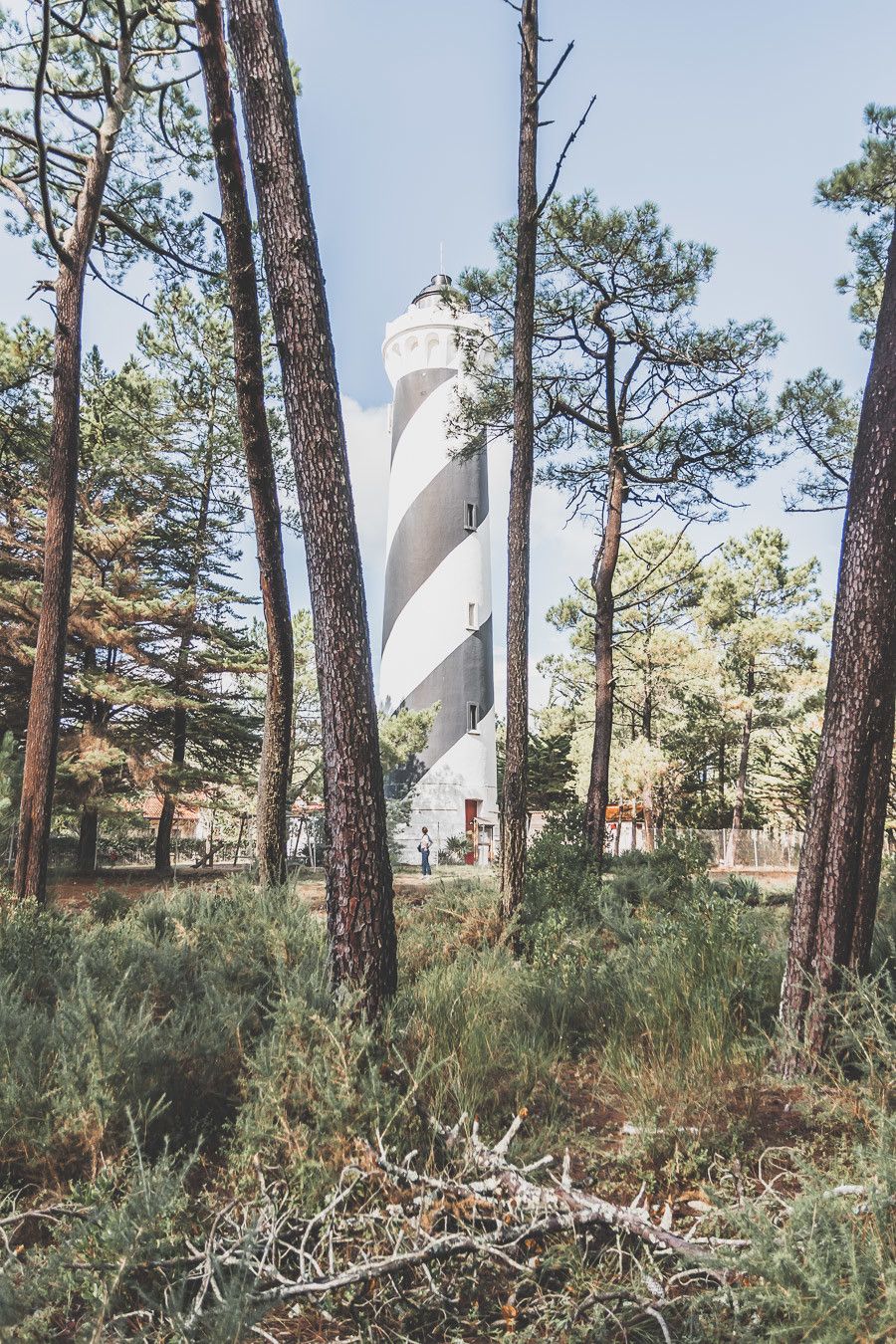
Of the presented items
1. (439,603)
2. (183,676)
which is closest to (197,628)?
(183,676)

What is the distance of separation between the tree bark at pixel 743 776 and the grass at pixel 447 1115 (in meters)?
19.9

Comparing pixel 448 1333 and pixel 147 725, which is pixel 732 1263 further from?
pixel 147 725

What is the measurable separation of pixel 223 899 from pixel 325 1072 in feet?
10.8

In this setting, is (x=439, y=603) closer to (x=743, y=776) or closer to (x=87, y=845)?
(x=87, y=845)

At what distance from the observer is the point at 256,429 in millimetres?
6613

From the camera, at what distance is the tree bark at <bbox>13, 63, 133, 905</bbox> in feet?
23.0

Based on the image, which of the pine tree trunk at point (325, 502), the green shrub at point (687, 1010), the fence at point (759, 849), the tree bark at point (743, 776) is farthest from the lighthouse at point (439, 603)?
the pine tree trunk at point (325, 502)

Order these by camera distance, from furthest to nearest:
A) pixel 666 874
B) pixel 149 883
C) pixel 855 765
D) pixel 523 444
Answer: pixel 149 883 → pixel 666 874 → pixel 523 444 → pixel 855 765

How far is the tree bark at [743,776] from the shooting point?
2303 centimetres

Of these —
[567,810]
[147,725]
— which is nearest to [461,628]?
[147,725]

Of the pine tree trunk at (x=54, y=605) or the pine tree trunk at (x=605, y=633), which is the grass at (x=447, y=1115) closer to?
the pine tree trunk at (x=54, y=605)

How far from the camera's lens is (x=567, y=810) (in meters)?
10.3

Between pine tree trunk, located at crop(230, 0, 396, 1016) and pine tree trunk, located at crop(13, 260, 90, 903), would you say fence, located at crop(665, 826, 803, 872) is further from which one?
pine tree trunk, located at crop(230, 0, 396, 1016)

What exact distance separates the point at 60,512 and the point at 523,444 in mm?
4221
